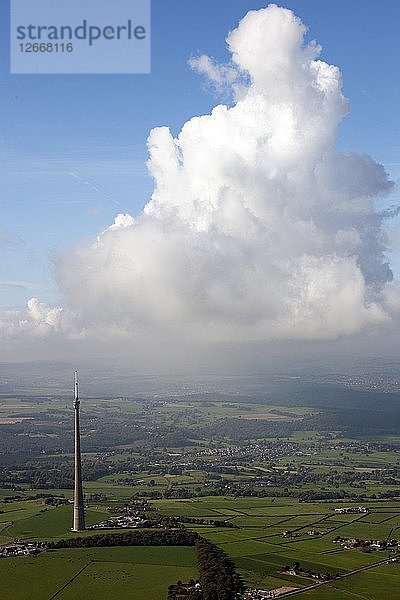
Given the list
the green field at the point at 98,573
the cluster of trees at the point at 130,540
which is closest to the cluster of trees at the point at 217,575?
the green field at the point at 98,573

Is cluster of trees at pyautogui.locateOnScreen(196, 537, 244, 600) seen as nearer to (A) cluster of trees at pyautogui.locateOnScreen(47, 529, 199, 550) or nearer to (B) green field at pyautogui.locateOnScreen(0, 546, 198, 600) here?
(B) green field at pyautogui.locateOnScreen(0, 546, 198, 600)

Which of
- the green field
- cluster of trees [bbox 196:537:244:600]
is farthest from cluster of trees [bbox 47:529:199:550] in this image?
cluster of trees [bbox 196:537:244:600]

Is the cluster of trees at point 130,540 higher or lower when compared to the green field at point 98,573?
higher

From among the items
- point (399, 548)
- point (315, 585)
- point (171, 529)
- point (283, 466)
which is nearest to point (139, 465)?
point (283, 466)

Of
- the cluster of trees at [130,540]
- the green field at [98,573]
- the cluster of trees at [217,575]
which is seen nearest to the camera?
the cluster of trees at [217,575]

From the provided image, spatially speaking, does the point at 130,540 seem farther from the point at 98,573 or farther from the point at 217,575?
the point at 217,575

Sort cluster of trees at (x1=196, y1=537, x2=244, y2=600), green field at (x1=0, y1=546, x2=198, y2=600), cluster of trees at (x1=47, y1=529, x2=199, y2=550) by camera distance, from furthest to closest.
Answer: cluster of trees at (x1=47, y1=529, x2=199, y2=550)
green field at (x1=0, y1=546, x2=198, y2=600)
cluster of trees at (x1=196, y1=537, x2=244, y2=600)

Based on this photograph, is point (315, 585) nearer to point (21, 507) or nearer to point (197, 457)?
point (21, 507)

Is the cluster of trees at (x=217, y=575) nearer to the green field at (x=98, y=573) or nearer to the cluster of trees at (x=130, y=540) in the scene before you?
the green field at (x=98, y=573)
